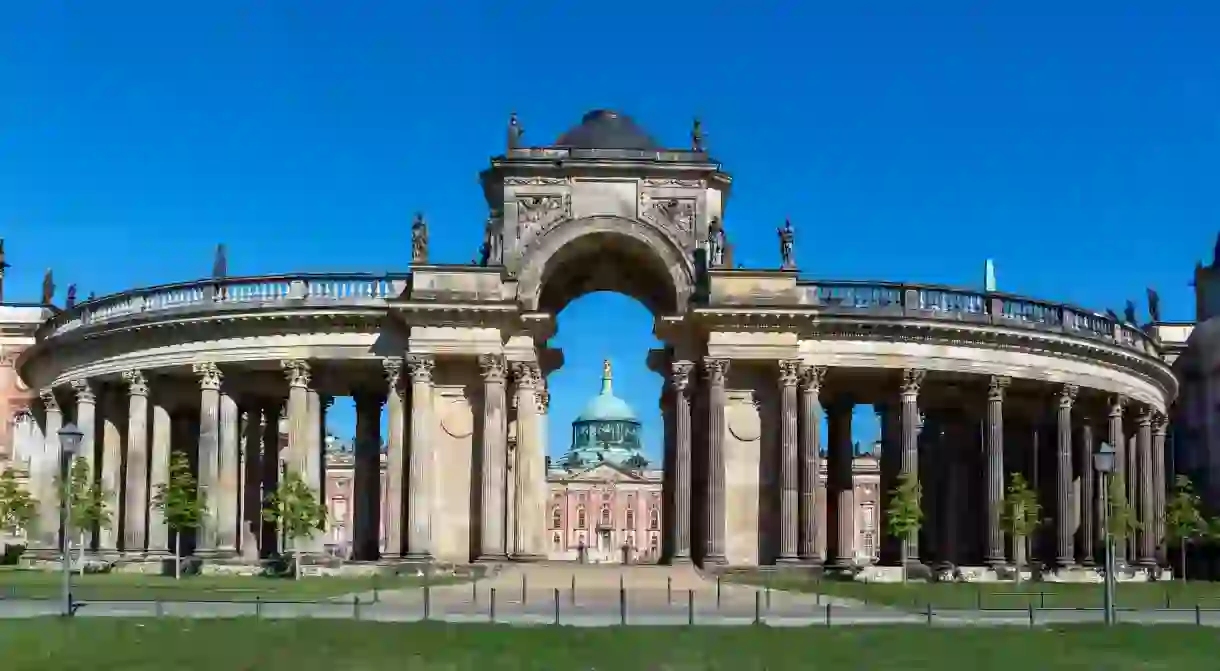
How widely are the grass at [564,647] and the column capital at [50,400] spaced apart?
49035mm

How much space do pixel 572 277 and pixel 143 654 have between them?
5467 centimetres

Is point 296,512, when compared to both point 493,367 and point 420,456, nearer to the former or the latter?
point 420,456

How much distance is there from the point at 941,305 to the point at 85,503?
44.3 metres

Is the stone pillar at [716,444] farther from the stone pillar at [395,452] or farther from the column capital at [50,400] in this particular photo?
the column capital at [50,400]

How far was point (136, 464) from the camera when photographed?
81.8 meters

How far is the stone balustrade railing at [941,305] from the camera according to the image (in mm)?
78312

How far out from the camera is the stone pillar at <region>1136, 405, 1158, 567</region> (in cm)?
8881

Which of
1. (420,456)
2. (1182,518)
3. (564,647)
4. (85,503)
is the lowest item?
(564,647)

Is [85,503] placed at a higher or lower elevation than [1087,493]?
lower

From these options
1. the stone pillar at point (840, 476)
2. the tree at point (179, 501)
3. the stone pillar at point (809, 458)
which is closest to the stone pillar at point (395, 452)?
the tree at point (179, 501)

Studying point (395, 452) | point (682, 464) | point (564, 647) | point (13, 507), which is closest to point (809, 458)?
point (682, 464)

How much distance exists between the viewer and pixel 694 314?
246 feet

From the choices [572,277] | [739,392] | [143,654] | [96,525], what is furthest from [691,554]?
[143,654]

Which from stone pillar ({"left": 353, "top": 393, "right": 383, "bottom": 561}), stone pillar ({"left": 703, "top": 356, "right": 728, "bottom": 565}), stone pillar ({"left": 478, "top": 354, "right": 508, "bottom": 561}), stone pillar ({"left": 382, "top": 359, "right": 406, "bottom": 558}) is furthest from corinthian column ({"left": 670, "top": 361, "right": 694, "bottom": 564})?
stone pillar ({"left": 353, "top": 393, "right": 383, "bottom": 561})
